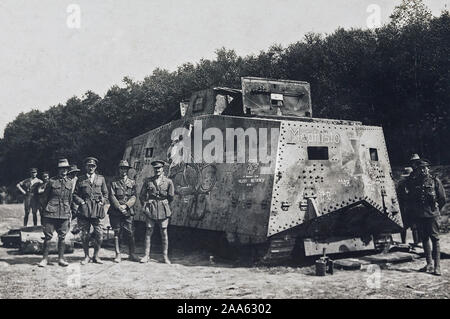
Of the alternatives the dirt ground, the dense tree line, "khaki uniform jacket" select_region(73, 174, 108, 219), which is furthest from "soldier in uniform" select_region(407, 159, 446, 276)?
the dense tree line

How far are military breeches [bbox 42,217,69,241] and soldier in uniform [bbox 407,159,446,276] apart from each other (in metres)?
6.44

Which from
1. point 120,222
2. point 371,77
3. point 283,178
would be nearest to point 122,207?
point 120,222

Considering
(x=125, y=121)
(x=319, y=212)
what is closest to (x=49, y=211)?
(x=319, y=212)

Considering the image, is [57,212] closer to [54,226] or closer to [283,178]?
[54,226]

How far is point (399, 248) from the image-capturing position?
31.2 ft

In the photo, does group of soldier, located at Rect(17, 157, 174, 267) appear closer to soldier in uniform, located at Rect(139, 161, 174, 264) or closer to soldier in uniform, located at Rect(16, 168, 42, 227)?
soldier in uniform, located at Rect(139, 161, 174, 264)

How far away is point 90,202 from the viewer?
29.3 ft

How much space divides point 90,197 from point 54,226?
869 mm

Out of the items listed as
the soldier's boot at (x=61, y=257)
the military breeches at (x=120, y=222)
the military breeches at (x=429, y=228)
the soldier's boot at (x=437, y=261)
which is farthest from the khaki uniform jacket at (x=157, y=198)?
the soldier's boot at (x=437, y=261)

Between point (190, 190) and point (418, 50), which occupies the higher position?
point (418, 50)

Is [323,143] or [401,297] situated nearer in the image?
[401,297]

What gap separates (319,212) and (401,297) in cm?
228

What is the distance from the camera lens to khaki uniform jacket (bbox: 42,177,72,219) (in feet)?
28.6
